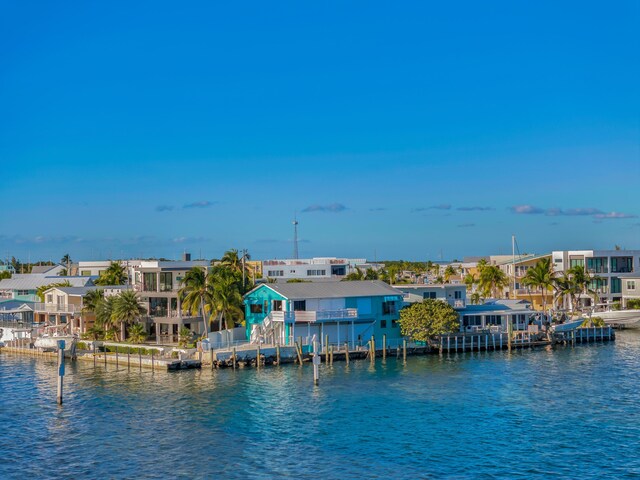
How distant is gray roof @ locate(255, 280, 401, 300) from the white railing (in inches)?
991

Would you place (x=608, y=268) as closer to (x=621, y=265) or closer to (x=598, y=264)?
(x=598, y=264)

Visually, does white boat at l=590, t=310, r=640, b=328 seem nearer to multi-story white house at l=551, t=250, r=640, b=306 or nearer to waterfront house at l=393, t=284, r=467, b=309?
multi-story white house at l=551, t=250, r=640, b=306

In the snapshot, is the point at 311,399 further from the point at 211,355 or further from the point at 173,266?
the point at 173,266

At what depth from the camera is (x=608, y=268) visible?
116m

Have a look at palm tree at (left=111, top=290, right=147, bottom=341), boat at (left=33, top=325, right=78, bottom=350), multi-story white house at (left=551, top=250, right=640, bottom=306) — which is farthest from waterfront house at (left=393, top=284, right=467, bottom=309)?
boat at (left=33, top=325, right=78, bottom=350)

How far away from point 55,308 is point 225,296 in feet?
87.2

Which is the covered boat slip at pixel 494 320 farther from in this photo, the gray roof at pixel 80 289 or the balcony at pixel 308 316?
the gray roof at pixel 80 289

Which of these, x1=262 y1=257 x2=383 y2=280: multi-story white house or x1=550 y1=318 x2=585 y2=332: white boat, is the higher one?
x1=262 y1=257 x2=383 y2=280: multi-story white house

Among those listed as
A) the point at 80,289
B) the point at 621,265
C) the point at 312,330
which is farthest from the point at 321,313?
the point at 621,265

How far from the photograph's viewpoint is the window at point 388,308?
7888 centimetres

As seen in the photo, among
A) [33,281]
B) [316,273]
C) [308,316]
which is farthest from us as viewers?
[316,273]

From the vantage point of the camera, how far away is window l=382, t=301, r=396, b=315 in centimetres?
7888

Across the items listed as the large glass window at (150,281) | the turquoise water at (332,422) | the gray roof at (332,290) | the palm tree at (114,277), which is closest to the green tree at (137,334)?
the large glass window at (150,281)

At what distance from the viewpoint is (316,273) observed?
14525 cm
